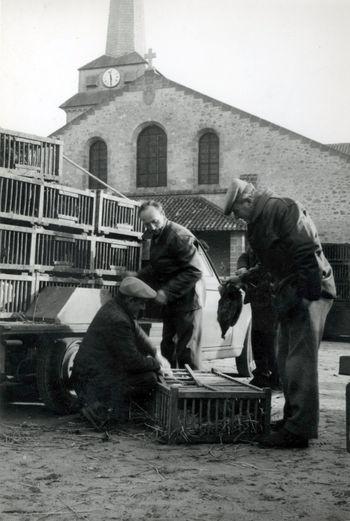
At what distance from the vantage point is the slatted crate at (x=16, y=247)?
19.2 feet

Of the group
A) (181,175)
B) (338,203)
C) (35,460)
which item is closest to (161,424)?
(35,460)

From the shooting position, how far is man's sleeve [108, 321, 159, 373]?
16.7 ft

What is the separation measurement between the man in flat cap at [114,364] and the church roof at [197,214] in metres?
19.7

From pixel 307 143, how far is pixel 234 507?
24.8 meters

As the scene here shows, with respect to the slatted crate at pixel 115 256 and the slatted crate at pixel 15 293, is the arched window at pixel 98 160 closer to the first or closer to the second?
the slatted crate at pixel 115 256

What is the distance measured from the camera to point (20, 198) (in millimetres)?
6039

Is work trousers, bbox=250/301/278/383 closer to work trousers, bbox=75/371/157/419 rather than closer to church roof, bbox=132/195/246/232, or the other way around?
work trousers, bbox=75/371/157/419

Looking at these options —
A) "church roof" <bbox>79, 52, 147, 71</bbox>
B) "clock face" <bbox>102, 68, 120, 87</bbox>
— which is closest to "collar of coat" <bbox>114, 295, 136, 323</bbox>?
"church roof" <bbox>79, 52, 147, 71</bbox>

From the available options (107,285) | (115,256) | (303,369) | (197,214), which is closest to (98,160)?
(197,214)

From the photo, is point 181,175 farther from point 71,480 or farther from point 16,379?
point 71,480

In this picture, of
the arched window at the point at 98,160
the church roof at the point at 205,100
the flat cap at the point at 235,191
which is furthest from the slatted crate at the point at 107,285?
the arched window at the point at 98,160

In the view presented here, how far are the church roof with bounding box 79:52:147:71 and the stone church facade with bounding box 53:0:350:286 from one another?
23.4 m

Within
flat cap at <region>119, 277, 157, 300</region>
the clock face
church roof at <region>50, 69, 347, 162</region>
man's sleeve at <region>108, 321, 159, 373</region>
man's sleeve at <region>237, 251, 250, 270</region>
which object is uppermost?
the clock face

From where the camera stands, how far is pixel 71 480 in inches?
144
